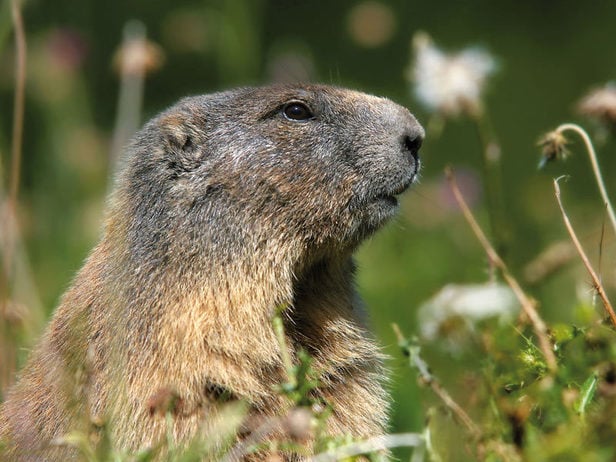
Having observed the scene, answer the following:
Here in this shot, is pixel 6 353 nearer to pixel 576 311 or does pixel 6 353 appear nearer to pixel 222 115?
pixel 222 115

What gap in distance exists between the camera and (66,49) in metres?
8.70

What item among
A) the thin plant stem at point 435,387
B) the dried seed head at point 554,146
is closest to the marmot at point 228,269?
the dried seed head at point 554,146

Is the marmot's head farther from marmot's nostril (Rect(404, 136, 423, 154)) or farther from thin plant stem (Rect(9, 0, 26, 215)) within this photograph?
thin plant stem (Rect(9, 0, 26, 215))

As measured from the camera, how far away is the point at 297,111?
450 centimetres

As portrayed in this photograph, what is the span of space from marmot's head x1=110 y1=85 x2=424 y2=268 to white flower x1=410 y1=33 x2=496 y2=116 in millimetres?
701

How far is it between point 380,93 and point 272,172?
24.7 ft

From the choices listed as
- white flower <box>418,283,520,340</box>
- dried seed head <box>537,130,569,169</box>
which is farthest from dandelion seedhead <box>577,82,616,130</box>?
white flower <box>418,283,520,340</box>

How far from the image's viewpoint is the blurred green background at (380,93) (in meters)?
7.47

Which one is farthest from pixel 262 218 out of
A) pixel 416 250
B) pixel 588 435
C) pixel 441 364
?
pixel 416 250

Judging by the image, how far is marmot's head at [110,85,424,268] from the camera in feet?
13.8

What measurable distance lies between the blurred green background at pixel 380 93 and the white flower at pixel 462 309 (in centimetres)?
92

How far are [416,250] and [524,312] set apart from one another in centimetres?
492

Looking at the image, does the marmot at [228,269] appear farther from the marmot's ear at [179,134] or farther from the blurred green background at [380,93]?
the blurred green background at [380,93]

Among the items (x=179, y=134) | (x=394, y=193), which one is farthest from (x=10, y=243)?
(x=394, y=193)
